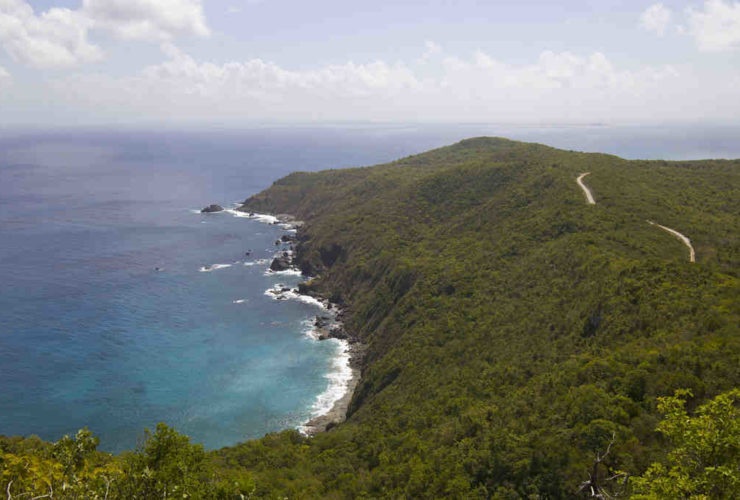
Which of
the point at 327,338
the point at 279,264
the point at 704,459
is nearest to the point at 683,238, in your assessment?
the point at 327,338

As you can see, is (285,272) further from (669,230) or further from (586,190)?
(669,230)

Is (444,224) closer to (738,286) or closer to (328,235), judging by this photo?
(328,235)

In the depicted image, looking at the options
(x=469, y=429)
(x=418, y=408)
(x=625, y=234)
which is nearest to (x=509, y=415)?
(x=469, y=429)

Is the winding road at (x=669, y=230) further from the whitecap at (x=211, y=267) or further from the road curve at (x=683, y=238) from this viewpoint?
the whitecap at (x=211, y=267)

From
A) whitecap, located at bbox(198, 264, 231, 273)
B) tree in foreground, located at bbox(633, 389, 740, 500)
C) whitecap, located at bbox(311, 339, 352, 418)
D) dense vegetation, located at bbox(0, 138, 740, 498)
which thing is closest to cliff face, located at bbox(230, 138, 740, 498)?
dense vegetation, located at bbox(0, 138, 740, 498)

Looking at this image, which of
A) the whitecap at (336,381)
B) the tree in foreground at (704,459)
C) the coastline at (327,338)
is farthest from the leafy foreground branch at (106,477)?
the whitecap at (336,381)

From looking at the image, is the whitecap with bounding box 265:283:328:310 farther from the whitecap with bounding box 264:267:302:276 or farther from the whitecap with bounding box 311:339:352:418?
the whitecap with bounding box 311:339:352:418
